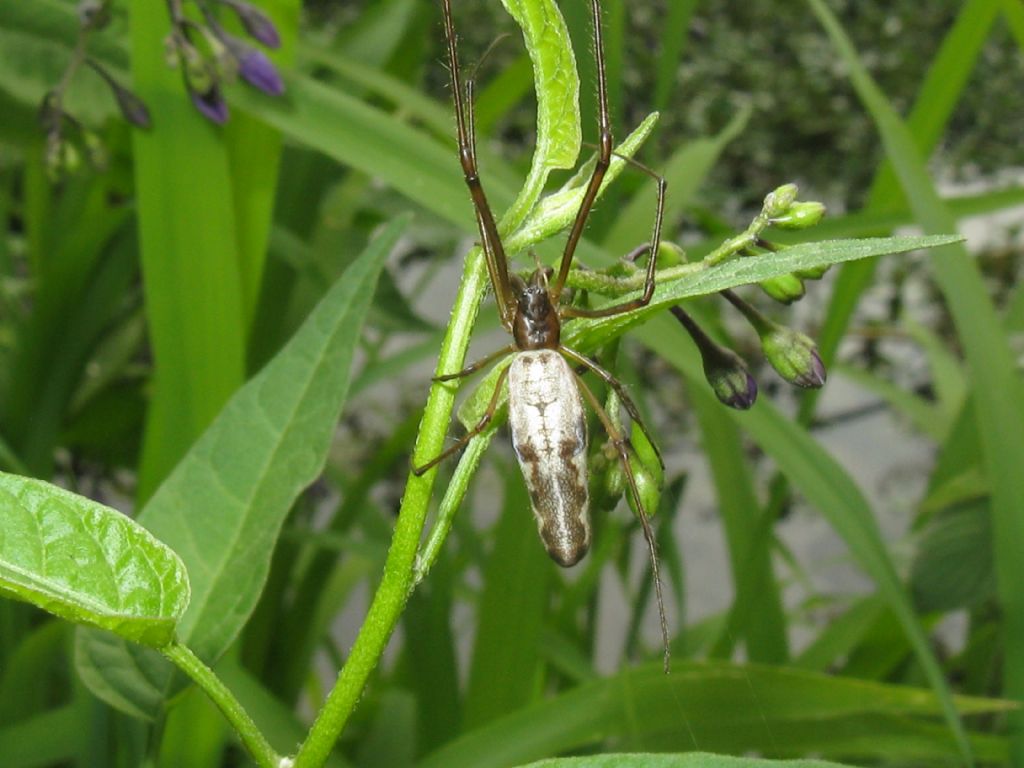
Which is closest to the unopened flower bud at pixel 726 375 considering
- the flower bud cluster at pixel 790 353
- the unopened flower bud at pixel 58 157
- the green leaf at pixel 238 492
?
the flower bud cluster at pixel 790 353

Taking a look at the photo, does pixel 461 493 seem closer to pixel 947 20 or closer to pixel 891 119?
pixel 891 119

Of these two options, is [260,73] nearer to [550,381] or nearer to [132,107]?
[132,107]

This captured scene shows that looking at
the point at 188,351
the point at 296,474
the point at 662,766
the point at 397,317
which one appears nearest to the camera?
the point at 662,766

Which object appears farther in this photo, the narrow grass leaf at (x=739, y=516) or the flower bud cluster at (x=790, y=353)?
the narrow grass leaf at (x=739, y=516)

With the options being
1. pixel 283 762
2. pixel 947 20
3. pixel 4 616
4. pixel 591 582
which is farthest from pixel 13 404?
pixel 947 20

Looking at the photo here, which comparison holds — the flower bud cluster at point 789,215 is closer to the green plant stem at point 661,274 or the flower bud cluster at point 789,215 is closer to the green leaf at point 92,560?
the green plant stem at point 661,274

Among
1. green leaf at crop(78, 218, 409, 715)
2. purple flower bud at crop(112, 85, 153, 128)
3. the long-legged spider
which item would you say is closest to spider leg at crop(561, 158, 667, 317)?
the long-legged spider
